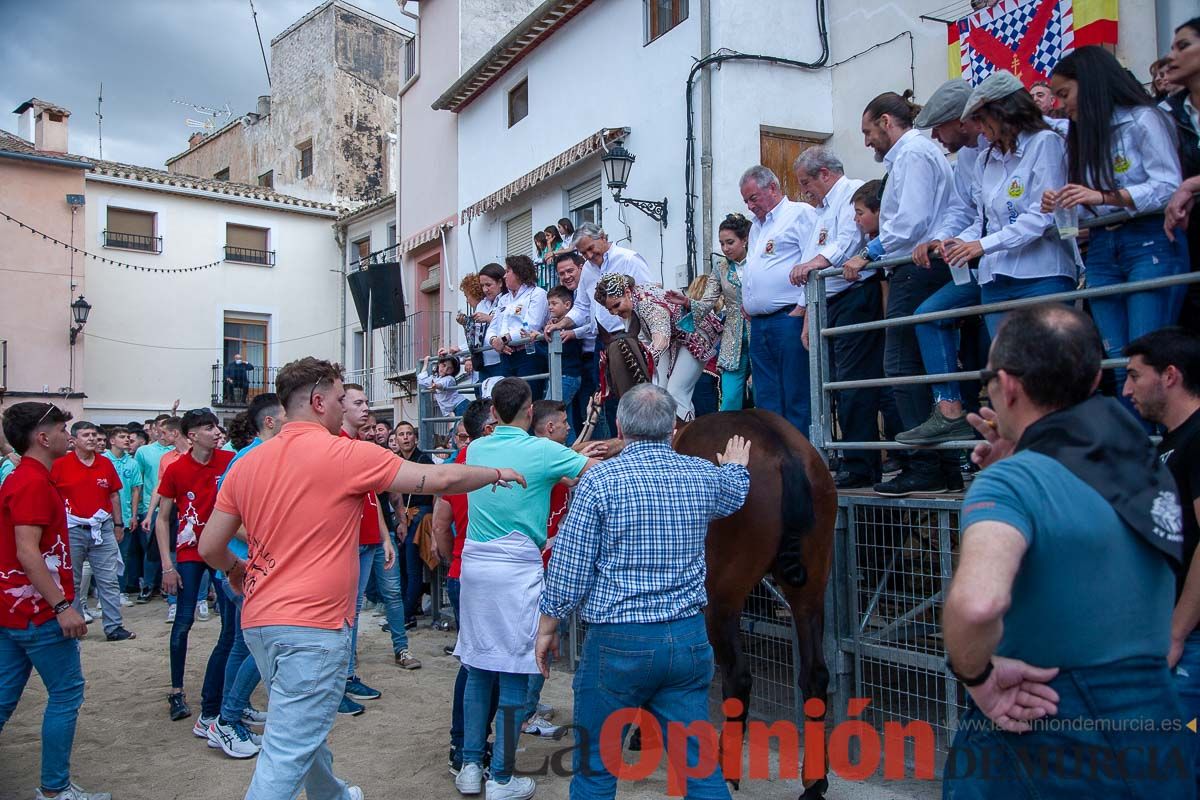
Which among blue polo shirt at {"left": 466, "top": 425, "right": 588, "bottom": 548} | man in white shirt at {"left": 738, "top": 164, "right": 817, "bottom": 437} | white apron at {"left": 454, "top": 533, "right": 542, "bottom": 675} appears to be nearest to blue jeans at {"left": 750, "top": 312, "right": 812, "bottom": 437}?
man in white shirt at {"left": 738, "top": 164, "right": 817, "bottom": 437}

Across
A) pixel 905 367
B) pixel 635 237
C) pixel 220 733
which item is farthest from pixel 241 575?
pixel 635 237

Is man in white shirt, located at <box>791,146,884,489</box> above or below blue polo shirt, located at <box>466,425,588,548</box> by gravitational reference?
above

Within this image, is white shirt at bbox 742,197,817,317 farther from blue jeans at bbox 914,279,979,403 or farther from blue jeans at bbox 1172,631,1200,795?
blue jeans at bbox 1172,631,1200,795

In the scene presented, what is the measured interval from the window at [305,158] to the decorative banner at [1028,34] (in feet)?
82.5

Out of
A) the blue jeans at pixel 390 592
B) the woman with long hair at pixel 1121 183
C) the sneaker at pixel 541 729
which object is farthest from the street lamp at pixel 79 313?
the woman with long hair at pixel 1121 183

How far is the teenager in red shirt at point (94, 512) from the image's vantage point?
9047 mm

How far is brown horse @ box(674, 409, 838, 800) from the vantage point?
4613 mm

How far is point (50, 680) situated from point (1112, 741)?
477cm

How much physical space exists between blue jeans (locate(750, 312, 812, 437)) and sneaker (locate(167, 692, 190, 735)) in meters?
4.61

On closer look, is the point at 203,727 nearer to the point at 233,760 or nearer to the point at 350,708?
the point at 233,760

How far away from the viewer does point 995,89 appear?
173 inches

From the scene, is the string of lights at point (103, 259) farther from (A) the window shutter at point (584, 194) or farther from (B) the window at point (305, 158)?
(A) the window shutter at point (584, 194)

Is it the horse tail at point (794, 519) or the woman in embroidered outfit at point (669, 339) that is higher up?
the woman in embroidered outfit at point (669, 339)

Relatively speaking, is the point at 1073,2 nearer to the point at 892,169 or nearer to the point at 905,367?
the point at 892,169
